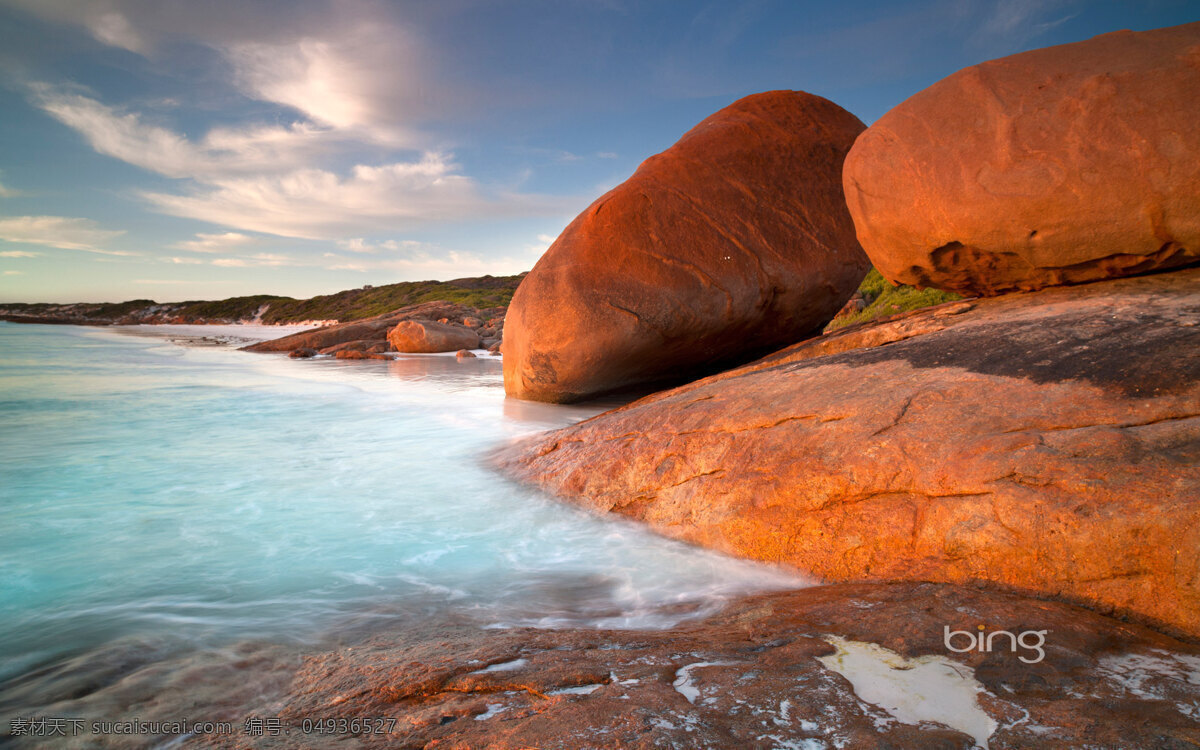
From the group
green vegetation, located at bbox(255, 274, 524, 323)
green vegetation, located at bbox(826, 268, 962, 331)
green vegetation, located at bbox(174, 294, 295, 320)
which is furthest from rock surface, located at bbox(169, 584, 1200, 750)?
green vegetation, located at bbox(174, 294, 295, 320)

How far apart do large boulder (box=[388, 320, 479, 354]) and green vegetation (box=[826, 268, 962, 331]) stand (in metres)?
11.6

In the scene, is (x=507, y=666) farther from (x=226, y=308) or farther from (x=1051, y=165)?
(x=226, y=308)

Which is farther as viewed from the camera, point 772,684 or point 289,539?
point 289,539

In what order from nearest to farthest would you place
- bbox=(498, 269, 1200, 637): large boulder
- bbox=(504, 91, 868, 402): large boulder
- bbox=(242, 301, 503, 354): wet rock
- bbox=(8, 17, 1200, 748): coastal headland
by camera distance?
1. bbox=(8, 17, 1200, 748): coastal headland
2. bbox=(498, 269, 1200, 637): large boulder
3. bbox=(504, 91, 868, 402): large boulder
4. bbox=(242, 301, 503, 354): wet rock

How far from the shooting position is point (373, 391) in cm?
1035

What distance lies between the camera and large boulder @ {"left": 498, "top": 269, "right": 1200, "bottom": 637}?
2352mm

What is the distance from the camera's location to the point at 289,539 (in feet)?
12.3

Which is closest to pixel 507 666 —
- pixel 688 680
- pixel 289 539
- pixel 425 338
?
pixel 688 680

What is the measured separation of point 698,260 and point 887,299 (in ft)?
25.9

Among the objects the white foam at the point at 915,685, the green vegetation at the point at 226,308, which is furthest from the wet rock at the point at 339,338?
the green vegetation at the point at 226,308

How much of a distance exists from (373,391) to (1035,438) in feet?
31.1

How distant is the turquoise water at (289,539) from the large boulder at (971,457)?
0.33 m

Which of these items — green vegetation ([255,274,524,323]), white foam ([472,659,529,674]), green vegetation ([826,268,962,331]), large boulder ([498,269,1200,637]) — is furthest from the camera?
green vegetation ([255,274,524,323])

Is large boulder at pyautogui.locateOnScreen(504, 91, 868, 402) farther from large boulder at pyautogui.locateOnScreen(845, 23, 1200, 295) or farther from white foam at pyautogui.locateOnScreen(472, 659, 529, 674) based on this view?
white foam at pyautogui.locateOnScreen(472, 659, 529, 674)
